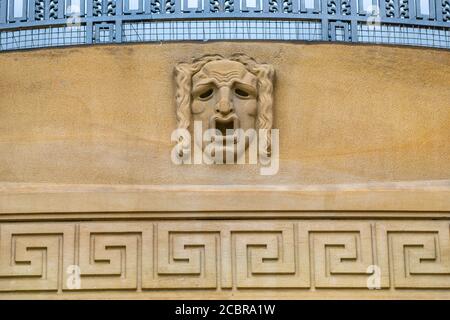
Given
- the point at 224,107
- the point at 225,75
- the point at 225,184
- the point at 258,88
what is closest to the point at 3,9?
the point at 225,75

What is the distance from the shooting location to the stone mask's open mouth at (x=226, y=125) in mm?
9172

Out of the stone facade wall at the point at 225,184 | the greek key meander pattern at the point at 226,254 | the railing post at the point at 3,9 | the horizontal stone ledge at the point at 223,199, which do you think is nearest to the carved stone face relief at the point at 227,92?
the stone facade wall at the point at 225,184

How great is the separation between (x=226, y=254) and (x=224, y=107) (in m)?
1.09

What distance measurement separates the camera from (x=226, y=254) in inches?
358

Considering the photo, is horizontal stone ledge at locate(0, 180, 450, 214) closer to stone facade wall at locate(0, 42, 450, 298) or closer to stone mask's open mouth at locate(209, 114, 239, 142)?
stone facade wall at locate(0, 42, 450, 298)

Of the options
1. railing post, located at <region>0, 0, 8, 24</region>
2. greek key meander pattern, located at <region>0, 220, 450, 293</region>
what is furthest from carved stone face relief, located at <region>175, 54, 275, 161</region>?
railing post, located at <region>0, 0, 8, 24</region>

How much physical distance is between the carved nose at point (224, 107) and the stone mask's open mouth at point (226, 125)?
4 cm

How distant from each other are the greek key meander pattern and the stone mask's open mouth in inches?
26.1

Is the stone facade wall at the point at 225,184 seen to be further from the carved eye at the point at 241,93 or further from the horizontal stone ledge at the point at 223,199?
the carved eye at the point at 241,93

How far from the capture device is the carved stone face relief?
9219 mm

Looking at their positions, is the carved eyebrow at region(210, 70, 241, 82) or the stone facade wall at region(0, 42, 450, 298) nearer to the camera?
the stone facade wall at region(0, 42, 450, 298)

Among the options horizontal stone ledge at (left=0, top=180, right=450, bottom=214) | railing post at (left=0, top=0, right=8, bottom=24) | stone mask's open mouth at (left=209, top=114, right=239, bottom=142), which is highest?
railing post at (left=0, top=0, right=8, bottom=24)

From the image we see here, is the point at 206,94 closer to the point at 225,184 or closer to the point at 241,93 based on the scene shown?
the point at 241,93
